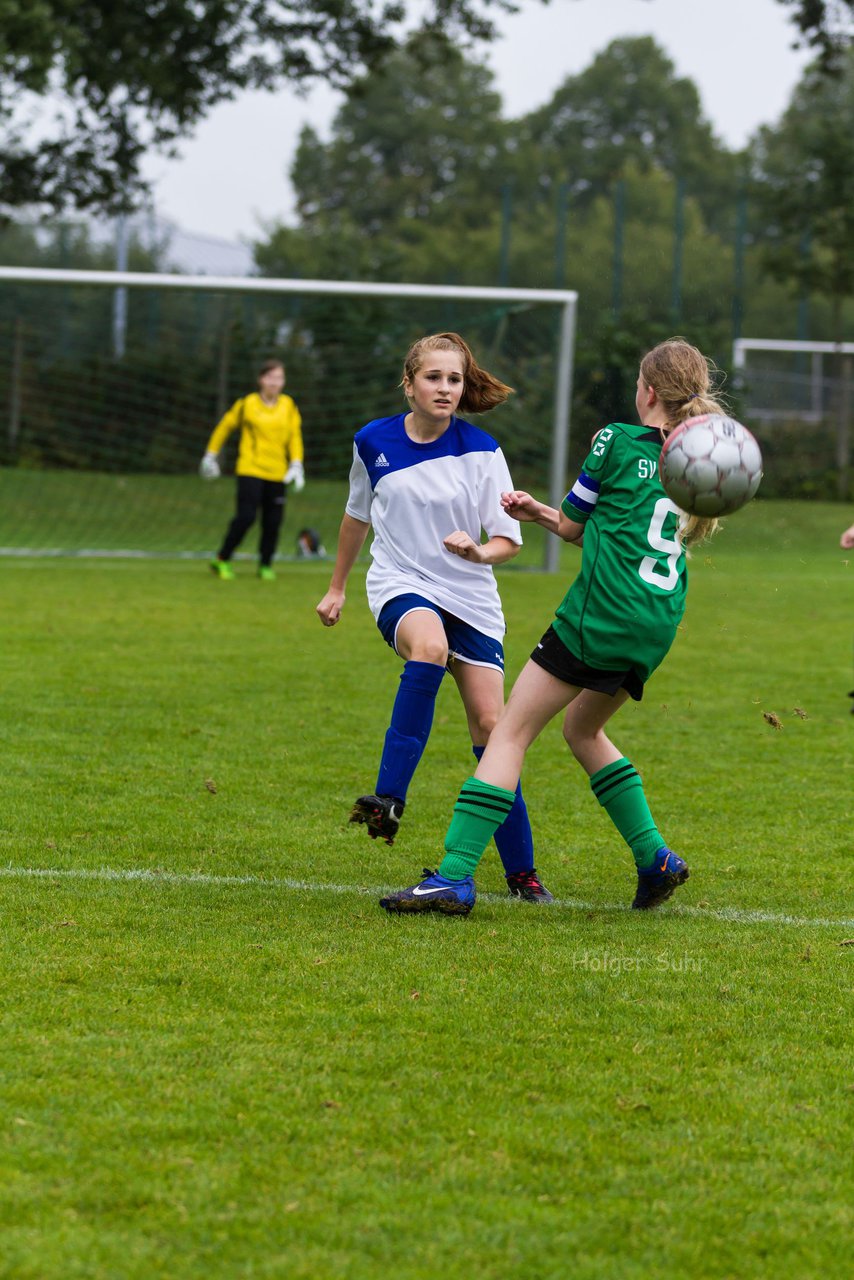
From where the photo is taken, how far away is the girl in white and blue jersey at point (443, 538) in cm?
504

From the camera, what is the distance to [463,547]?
4.84m

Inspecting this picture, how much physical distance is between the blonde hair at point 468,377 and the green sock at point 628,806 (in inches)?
50.1

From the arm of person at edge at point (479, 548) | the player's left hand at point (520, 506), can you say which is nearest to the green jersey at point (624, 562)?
the player's left hand at point (520, 506)

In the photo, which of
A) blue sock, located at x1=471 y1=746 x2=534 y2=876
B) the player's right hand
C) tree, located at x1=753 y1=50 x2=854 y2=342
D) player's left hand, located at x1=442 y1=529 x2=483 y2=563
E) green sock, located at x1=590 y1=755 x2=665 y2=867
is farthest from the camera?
tree, located at x1=753 y1=50 x2=854 y2=342

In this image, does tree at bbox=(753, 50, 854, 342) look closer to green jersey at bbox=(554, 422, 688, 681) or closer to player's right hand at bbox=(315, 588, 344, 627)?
player's right hand at bbox=(315, 588, 344, 627)

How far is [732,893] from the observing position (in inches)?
203

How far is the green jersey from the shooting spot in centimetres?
461

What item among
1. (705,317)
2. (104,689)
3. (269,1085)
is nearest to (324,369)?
(705,317)

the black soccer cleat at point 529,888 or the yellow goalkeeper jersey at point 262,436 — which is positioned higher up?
the yellow goalkeeper jersey at point 262,436

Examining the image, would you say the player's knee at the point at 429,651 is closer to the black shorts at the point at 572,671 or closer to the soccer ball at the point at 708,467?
the black shorts at the point at 572,671

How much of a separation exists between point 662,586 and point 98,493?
1669 cm

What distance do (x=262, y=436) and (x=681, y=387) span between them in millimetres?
10905

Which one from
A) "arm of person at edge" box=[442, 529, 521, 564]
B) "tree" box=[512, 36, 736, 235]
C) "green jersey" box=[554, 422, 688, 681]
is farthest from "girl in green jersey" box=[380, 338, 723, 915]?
"tree" box=[512, 36, 736, 235]

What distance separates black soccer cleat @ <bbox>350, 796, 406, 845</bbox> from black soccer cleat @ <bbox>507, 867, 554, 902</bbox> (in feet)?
1.64
